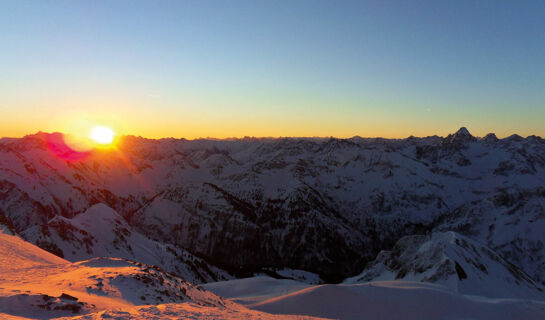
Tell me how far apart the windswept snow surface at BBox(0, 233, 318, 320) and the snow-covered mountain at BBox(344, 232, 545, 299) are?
5972cm

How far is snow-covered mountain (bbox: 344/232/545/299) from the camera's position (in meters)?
→ 78.3

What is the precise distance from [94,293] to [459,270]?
3010 inches

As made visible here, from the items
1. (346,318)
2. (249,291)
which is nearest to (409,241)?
(249,291)

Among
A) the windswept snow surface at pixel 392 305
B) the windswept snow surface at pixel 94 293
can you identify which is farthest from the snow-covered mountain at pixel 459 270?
the windswept snow surface at pixel 94 293

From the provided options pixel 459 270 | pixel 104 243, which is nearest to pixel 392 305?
pixel 459 270

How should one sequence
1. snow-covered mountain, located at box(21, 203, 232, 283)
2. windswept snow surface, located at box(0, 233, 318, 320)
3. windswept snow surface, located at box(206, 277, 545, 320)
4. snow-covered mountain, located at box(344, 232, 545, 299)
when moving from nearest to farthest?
windswept snow surface, located at box(0, 233, 318, 320) < windswept snow surface, located at box(206, 277, 545, 320) < snow-covered mountain, located at box(344, 232, 545, 299) < snow-covered mountain, located at box(21, 203, 232, 283)

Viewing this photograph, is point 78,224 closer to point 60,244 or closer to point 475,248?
point 60,244

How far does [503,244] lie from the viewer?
193125 mm

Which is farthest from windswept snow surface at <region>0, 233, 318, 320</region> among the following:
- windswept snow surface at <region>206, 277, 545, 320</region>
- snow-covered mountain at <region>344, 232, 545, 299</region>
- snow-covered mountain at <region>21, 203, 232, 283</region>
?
snow-covered mountain at <region>21, 203, 232, 283</region>

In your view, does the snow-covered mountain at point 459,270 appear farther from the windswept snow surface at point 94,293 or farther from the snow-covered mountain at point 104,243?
the snow-covered mountain at point 104,243

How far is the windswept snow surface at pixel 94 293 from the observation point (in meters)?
20.0

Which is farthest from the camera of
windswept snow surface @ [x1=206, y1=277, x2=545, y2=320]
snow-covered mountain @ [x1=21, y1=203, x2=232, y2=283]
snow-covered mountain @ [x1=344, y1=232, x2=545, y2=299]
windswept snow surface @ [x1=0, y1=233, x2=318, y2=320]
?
snow-covered mountain @ [x1=21, y1=203, x2=232, y2=283]

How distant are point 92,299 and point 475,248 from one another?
329ft

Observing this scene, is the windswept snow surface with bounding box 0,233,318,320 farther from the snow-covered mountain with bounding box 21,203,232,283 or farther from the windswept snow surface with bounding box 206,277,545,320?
the snow-covered mountain with bounding box 21,203,232,283
